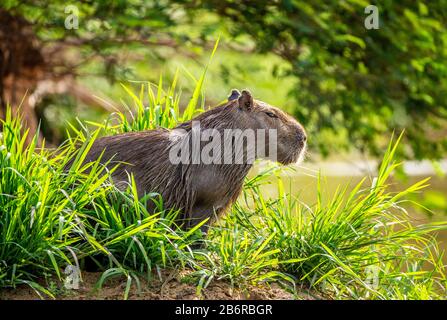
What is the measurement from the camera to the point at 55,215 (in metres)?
4.51

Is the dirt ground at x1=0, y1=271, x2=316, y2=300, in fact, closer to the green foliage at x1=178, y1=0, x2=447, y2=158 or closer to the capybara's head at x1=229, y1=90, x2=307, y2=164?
the capybara's head at x1=229, y1=90, x2=307, y2=164

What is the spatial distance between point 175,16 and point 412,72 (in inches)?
112

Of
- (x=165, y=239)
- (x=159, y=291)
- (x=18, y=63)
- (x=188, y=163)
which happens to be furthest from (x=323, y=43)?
(x=159, y=291)

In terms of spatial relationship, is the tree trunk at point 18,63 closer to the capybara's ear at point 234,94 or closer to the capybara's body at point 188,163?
the capybara's ear at point 234,94

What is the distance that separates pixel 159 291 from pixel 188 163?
898 mm

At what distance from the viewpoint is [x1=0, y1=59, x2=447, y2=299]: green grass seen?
4461 millimetres

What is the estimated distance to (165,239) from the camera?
185 inches

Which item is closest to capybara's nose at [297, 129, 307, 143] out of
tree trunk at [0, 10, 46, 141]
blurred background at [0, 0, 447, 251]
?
blurred background at [0, 0, 447, 251]

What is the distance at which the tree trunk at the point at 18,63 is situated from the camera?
961cm

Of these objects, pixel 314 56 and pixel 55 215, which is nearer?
pixel 55 215

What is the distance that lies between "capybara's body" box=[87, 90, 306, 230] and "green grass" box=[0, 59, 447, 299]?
0.41 ft

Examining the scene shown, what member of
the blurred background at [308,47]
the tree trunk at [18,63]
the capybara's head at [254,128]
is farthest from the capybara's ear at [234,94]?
the tree trunk at [18,63]
